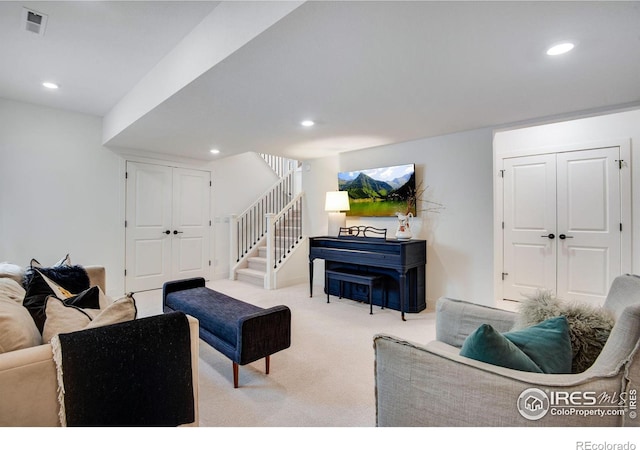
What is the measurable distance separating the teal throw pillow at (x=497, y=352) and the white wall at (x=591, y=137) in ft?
11.8

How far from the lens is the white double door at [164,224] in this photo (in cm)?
461

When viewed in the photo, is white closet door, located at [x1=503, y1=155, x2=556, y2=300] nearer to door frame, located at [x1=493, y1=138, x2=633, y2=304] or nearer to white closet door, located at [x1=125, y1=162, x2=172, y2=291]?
door frame, located at [x1=493, y1=138, x2=633, y2=304]

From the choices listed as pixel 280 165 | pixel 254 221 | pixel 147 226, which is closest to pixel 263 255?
pixel 254 221

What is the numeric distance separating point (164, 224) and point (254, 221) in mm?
1711

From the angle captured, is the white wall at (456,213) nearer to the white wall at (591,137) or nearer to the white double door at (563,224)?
the white double door at (563,224)

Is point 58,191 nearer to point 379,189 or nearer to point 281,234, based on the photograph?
point 281,234

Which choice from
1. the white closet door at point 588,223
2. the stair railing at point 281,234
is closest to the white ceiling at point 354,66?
the white closet door at point 588,223

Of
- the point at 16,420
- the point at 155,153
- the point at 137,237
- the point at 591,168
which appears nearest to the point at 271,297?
the point at 137,237

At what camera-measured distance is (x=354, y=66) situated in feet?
6.56

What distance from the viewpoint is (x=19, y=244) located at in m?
3.70

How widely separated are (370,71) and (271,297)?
327cm

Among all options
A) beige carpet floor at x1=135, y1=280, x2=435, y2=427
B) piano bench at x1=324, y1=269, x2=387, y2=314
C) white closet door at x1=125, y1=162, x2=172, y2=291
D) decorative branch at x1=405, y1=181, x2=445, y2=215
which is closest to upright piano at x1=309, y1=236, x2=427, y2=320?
piano bench at x1=324, y1=269, x2=387, y2=314

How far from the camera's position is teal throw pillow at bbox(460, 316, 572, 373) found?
0.96 m

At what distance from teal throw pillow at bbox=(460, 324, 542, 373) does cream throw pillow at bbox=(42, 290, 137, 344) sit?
1362 millimetres
